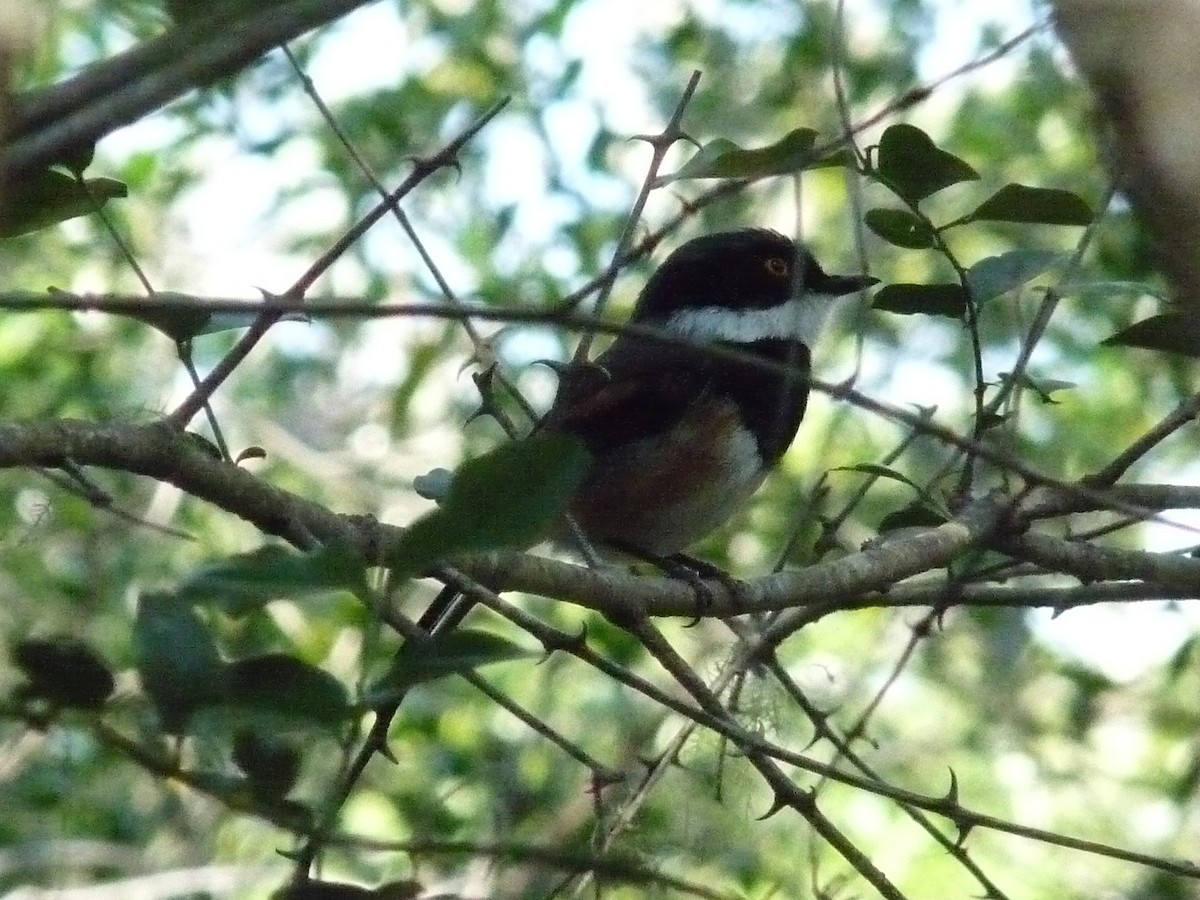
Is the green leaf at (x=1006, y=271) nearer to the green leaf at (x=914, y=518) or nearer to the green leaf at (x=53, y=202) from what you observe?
the green leaf at (x=914, y=518)

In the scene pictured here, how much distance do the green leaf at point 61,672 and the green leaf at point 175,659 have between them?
37mm

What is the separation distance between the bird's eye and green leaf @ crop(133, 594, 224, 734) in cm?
393

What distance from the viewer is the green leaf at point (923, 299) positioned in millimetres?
3014

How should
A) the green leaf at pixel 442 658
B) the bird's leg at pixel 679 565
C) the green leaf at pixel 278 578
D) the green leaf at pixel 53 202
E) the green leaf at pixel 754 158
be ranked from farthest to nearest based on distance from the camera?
the bird's leg at pixel 679 565 < the green leaf at pixel 754 158 < the green leaf at pixel 53 202 < the green leaf at pixel 442 658 < the green leaf at pixel 278 578

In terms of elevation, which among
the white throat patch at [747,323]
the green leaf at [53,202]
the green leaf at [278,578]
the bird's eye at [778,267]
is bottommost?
the green leaf at [278,578]

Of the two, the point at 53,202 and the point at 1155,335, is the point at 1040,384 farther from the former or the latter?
the point at 53,202

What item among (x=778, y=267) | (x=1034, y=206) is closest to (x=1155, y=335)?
(x=1034, y=206)

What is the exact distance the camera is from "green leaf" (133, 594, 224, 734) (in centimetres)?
134

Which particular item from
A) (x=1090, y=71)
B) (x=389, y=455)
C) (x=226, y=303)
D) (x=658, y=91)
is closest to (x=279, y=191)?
(x=389, y=455)

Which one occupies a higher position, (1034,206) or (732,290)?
(732,290)

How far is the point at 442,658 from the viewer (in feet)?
4.59

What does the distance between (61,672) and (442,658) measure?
11.8 inches

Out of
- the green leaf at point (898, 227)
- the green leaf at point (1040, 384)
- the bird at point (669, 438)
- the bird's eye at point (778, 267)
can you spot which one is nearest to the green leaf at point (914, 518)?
the green leaf at point (1040, 384)

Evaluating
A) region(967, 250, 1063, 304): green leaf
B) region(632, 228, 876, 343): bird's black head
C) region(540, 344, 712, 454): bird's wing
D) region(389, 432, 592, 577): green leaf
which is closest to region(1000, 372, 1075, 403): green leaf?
region(967, 250, 1063, 304): green leaf
